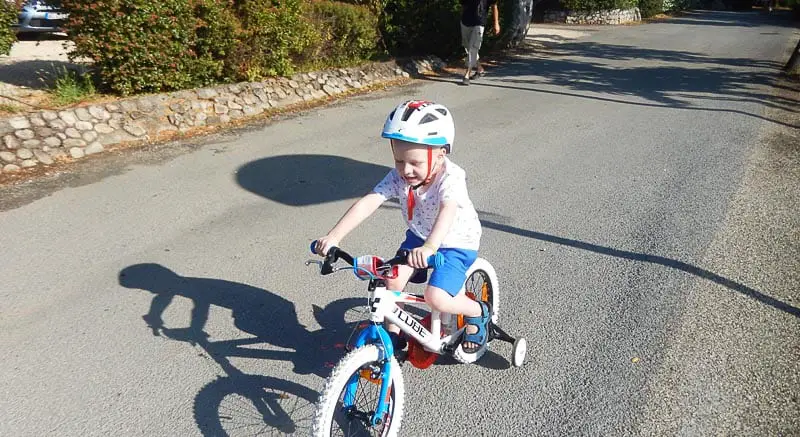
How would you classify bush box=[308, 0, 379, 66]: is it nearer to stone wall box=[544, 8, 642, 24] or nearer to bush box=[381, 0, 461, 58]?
bush box=[381, 0, 461, 58]

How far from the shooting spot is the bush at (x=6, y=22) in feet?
23.2

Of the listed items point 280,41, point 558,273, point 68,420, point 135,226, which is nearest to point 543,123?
point 280,41

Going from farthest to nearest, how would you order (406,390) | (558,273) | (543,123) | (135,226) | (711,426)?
(543,123) < (135,226) < (558,273) < (406,390) < (711,426)

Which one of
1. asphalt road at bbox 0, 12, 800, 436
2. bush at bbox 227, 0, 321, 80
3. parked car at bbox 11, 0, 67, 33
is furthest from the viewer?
parked car at bbox 11, 0, 67, 33

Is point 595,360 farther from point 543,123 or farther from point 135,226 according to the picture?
point 543,123

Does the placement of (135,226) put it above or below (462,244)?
below

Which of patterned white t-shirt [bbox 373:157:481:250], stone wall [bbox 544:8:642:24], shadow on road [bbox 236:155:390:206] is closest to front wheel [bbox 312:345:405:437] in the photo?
patterned white t-shirt [bbox 373:157:481:250]

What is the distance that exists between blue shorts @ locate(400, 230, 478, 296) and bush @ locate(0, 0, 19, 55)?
662cm

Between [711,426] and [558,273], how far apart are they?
1.76 metres

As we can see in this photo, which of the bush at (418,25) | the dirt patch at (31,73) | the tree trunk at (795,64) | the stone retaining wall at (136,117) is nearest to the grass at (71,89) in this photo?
the dirt patch at (31,73)

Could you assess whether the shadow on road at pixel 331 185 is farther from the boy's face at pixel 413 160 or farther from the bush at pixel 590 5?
the bush at pixel 590 5

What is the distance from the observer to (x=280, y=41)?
9.68 metres

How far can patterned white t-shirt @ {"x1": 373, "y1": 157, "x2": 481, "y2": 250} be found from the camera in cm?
294

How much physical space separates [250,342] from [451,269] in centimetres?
143
